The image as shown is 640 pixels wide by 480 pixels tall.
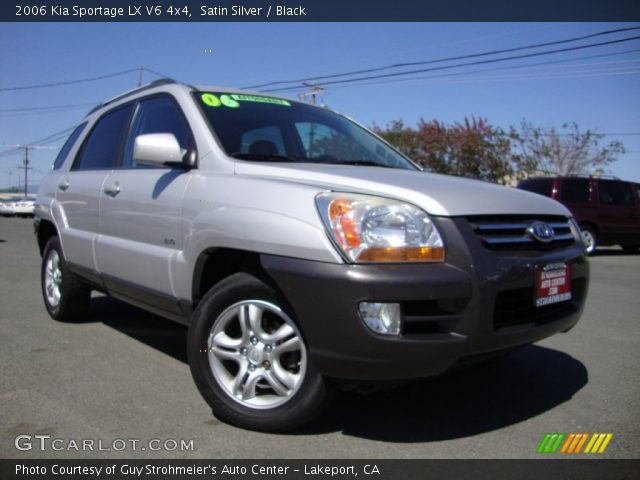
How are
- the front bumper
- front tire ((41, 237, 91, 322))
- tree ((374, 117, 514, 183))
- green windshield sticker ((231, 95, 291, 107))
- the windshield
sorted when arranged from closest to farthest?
the front bumper < the windshield < green windshield sticker ((231, 95, 291, 107)) < front tire ((41, 237, 91, 322)) < tree ((374, 117, 514, 183))

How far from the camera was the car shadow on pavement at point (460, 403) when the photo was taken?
2.91 metres

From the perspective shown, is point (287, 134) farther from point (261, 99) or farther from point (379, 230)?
point (379, 230)

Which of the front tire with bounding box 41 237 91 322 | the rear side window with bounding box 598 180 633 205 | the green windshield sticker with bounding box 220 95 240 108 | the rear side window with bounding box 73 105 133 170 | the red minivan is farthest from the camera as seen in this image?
the rear side window with bounding box 598 180 633 205

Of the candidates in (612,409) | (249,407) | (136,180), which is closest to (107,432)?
(249,407)

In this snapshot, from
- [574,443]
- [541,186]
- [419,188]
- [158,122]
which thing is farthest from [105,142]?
[541,186]

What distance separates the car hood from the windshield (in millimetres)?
340

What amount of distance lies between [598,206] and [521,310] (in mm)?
12386

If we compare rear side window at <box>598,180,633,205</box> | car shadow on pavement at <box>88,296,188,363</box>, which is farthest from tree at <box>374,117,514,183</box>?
car shadow on pavement at <box>88,296,188,363</box>

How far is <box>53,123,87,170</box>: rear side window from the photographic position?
5.30m

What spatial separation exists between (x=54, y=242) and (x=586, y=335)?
4.73m

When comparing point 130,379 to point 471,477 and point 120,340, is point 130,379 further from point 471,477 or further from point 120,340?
point 471,477

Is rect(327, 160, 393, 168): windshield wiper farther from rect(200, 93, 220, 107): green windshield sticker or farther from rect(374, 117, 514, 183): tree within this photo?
rect(374, 117, 514, 183): tree

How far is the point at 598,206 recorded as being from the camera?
13.7m

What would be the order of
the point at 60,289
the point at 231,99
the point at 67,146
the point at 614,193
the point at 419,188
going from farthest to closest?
the point at 614,193
the point at 67,146
the point at 60,289
the point at 231,99
the point at 419,188
